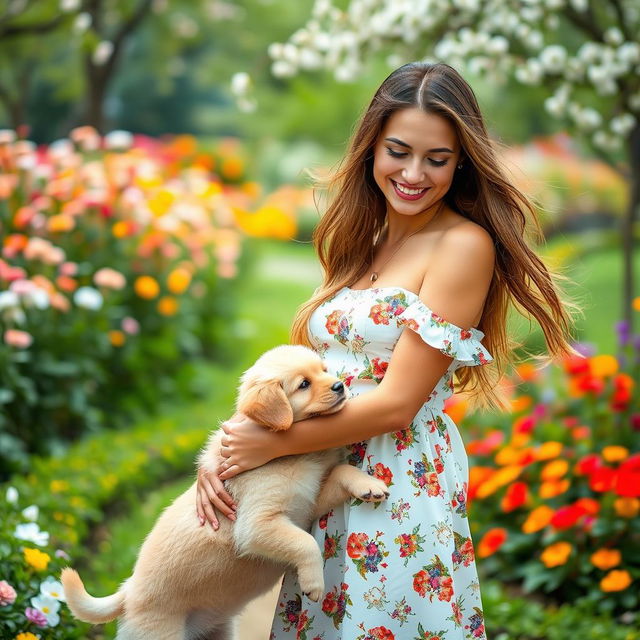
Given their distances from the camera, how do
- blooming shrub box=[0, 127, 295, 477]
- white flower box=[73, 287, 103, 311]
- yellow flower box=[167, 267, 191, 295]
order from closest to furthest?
blooming shrub box=[0, 127, 295, 477] < white flower box=[73, 287, 103, 311] < yellow flower box=[167, 267, 191, 295]

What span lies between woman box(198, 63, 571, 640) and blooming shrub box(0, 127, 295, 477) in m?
2.66

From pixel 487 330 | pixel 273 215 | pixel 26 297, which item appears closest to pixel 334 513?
pixel 487 330

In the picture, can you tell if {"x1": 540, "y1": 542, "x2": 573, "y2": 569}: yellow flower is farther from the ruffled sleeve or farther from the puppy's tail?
the puppy's tail

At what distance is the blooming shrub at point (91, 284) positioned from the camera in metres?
5.31

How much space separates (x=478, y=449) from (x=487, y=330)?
6.48 ft

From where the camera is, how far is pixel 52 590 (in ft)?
10.3

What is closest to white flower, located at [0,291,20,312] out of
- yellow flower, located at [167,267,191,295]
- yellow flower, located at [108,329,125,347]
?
yellow flower, located at [108,329,125,347]

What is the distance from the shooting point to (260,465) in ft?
8.78

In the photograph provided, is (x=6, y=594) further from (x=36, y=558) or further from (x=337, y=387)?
(x=337, y=387)

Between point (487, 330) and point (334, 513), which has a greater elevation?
point (487, 330)

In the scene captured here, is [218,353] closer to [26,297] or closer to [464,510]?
[26,297]

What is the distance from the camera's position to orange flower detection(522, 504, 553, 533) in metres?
4.04

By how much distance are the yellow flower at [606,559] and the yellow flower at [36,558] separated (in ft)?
7.45

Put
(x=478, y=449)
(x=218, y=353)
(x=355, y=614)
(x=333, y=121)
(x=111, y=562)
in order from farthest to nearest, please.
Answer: (x=333, y=121), (x=218, y=353), (x=478, y=449), (x=111, y=562), (x=355, y=614)
